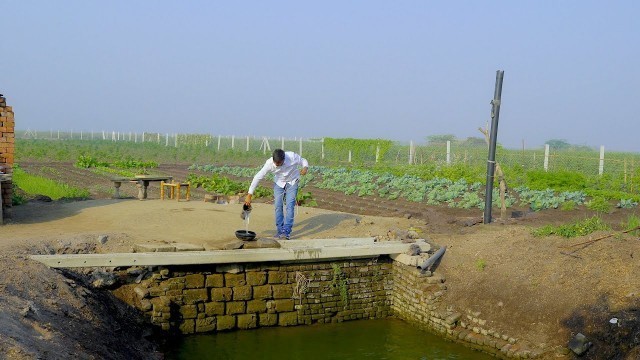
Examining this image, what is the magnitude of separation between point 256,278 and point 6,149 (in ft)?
16.2

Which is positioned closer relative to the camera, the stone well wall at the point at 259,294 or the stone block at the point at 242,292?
the stone well wall at the point at 259,294

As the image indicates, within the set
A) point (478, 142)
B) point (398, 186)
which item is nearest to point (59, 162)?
point (398, 186)

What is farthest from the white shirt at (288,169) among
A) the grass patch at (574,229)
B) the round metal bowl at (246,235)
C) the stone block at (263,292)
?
the grass patch at (574,229)

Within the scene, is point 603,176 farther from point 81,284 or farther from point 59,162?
point 59,162

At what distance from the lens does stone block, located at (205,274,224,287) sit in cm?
851

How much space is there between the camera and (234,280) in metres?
8.66

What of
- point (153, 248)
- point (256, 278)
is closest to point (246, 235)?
point (256, 278)

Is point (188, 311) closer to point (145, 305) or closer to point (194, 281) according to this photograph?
point (194, 281)

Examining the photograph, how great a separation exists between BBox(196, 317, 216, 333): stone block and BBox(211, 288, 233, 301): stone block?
274mm

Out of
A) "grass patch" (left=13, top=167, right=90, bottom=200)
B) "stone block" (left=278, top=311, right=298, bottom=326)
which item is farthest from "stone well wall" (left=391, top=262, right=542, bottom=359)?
"grass patch" (left=13, top=167, right=90, bottom=200)

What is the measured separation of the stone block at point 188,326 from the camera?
8.30 metres

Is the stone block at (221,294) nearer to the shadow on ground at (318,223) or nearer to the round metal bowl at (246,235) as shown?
the round metal bowl at (246,235)

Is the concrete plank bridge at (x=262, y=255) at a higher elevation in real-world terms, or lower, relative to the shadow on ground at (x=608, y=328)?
higher

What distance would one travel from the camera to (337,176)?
74.0 feet
